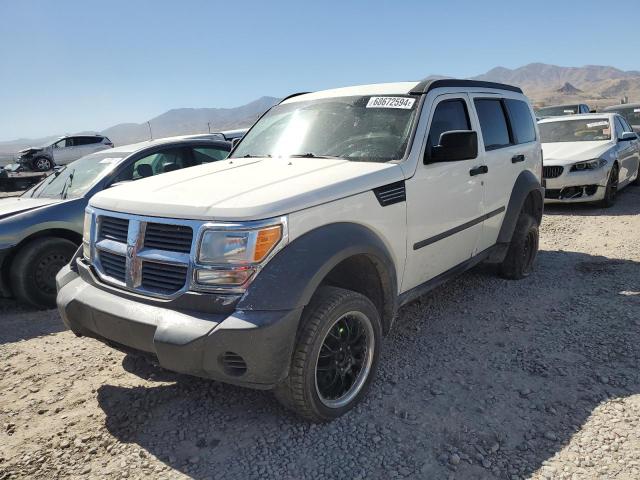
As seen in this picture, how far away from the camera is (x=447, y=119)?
3.90 m

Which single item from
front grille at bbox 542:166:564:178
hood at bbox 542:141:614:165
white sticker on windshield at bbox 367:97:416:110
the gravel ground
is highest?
white sticker on windshield at bbox 367:97:416:110

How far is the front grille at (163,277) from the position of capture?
101 inches

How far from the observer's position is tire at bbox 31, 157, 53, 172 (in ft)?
79.8

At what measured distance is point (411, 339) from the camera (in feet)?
12.9

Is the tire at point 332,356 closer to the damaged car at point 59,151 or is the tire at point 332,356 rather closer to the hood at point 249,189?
the hood at point 249,189

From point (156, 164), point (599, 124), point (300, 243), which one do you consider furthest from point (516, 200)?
point (599, 124)

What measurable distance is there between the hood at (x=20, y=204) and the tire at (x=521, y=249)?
15.7 feet

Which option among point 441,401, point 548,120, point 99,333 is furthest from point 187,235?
point 548,120

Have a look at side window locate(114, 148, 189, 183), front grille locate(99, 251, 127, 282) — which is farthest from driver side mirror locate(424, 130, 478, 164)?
side window locate(114, 148, 189, 183)

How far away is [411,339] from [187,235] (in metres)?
2.15

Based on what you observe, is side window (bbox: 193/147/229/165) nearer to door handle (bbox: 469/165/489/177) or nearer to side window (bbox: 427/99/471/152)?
side window (bbox: 427/99/471/152)

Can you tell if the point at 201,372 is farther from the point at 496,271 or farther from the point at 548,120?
the point at 548,120

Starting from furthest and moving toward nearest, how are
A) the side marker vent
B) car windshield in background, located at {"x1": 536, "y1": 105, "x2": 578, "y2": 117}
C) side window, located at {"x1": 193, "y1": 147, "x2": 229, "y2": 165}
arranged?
car windshield in background, located at {"x1": 536, "y1": 105, "x2": 578, "y2": 117}, side window, located at {"x1": 193, "y1": 147, "x2": 229, "y2": 165}, the side marker vent

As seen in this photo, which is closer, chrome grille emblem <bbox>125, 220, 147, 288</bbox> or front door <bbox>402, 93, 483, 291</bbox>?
chrome grille emblem <bbox>125, 220, 147, 288</bbox>
